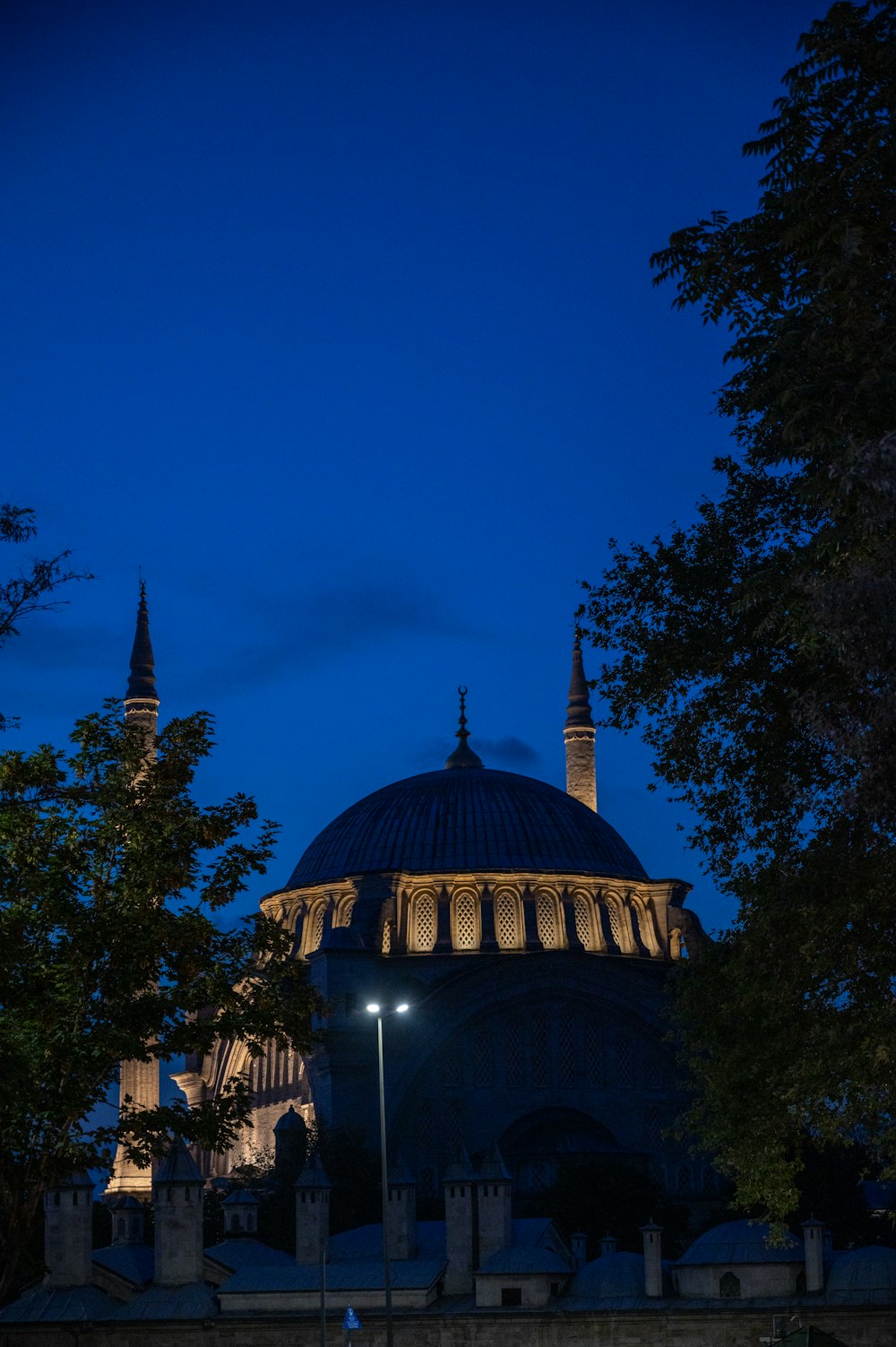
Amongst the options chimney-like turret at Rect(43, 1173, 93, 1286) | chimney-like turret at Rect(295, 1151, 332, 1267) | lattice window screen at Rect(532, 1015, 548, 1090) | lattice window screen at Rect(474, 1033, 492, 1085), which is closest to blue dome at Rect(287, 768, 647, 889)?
lattice window screen at Rect(532, 1015, 548, 1090)

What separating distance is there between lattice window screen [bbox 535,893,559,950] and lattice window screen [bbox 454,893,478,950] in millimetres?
2490

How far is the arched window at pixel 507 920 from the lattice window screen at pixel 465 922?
0.91m

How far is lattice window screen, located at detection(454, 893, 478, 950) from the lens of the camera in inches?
2899

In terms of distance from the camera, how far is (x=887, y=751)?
1838 centimetres

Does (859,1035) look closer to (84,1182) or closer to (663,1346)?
(663,1346)

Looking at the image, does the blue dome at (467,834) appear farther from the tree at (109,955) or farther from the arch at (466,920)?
the tree at (109,955)

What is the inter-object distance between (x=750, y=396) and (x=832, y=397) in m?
1.75

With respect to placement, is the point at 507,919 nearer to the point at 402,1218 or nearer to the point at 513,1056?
the point at 513,1056

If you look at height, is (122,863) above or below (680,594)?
below

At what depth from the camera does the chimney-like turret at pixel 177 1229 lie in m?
46.3

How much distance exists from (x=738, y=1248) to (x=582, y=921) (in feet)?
109

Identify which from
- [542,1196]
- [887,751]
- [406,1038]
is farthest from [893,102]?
[406,1038]

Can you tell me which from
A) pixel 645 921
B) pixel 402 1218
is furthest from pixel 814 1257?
pixel 645 921

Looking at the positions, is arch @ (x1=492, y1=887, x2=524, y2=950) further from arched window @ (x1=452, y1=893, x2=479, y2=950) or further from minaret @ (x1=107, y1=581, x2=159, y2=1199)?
minaret @ (x1=107, y1=581, x2=159, y2=1199)
